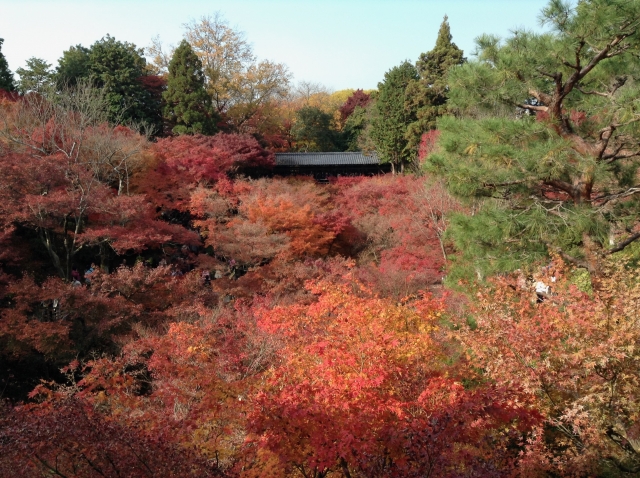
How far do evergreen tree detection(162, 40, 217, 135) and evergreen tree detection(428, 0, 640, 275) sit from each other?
14.5 metres

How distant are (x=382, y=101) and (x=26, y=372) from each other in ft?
57.5

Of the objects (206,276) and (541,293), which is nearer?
(541,293)

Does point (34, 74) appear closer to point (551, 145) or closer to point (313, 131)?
point (313, 131)

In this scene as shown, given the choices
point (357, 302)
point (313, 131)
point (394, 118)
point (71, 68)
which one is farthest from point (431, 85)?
point (357, 302)

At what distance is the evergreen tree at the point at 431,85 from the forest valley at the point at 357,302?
5.45 m

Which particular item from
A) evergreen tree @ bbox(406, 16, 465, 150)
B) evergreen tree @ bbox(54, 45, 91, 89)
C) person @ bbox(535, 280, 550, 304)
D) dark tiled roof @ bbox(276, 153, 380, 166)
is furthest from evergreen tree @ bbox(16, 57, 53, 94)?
person @ bbox(535, 280, 550, 304)

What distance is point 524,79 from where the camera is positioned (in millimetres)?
7695

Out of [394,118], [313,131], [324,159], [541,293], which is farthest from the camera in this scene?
[313,131]

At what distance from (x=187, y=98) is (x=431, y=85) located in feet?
33.2

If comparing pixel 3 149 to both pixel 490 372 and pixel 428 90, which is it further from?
pixel 428 90

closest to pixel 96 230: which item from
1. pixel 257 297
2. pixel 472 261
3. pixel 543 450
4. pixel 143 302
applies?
pixel 143 302

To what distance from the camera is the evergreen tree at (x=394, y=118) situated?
2269cm

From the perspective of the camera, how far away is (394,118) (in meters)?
22.8

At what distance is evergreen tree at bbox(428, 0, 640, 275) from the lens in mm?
7152
